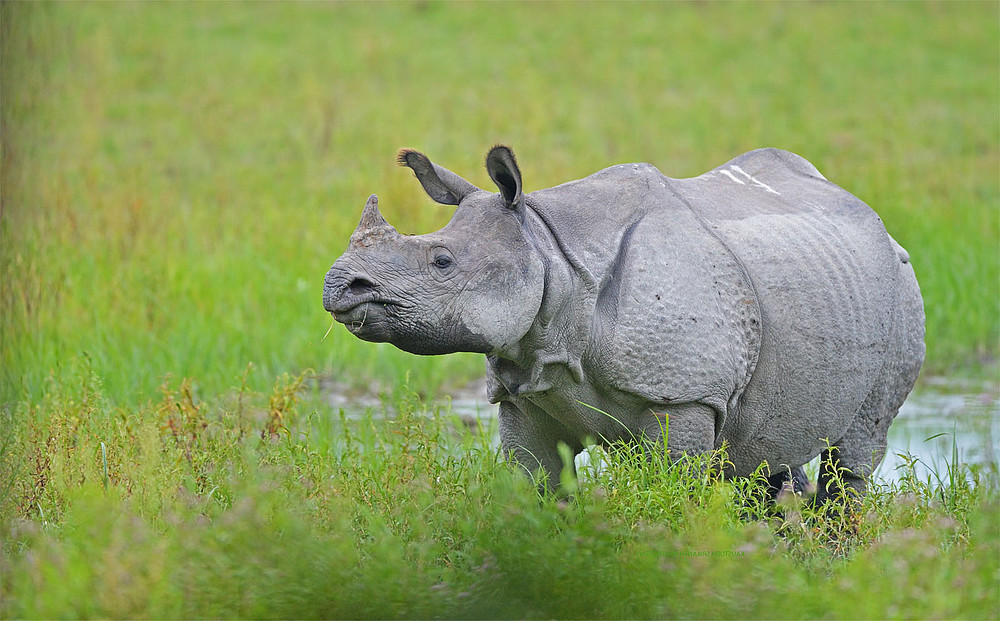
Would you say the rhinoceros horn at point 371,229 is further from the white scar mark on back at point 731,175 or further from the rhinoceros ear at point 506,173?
the white scar mark on back at point 731,175

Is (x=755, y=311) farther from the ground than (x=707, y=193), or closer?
closer

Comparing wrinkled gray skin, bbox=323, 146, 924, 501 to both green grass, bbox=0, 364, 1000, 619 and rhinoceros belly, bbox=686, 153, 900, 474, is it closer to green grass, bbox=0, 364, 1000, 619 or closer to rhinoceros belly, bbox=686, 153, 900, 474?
rhinoceros belly, bbox=686, 153, 900, 474

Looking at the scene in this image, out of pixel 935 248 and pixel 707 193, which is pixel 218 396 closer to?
pixel 707 193

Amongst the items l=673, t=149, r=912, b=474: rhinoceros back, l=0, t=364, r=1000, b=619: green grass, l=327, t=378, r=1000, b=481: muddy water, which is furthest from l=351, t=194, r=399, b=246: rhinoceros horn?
l=327, t=378, r=1000, b=481: muddy water

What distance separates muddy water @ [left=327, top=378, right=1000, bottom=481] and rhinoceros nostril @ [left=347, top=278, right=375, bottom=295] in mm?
2937

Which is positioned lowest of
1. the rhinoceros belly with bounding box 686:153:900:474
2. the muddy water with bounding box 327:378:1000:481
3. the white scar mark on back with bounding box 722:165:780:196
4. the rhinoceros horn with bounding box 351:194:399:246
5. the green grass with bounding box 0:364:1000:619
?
the muddy water with bounding box 327:378:1000:481

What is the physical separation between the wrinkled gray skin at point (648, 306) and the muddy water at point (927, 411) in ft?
6.75

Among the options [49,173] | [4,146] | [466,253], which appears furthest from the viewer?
[49,173]

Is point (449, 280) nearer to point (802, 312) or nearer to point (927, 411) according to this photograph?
point (802, 312)

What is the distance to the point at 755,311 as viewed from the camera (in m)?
4.44

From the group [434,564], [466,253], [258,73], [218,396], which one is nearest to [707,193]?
[466,253]

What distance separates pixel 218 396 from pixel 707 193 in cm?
359

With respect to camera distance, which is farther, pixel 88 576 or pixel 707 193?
pixel 707 193

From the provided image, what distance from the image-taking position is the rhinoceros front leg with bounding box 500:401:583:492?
15.2 feet
